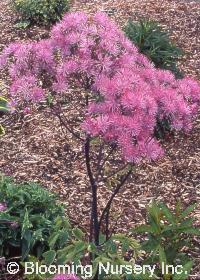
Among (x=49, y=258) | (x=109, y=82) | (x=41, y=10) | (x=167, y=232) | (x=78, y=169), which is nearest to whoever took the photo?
(x=109, y=82)

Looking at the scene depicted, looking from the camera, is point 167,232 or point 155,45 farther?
point 155,45

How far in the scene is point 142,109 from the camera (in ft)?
9.41

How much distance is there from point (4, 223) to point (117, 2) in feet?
18.7

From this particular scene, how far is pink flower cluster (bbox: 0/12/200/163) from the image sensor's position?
9.29ft

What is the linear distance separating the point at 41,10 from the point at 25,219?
183 inches

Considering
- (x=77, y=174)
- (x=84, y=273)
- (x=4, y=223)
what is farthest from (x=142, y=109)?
(x=77, y=174)

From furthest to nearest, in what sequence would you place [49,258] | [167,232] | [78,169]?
[78,169] → [167,232] → [49,258]

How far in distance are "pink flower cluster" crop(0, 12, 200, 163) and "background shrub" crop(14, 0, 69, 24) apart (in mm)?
4471

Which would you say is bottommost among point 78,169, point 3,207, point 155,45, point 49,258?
point 49,258

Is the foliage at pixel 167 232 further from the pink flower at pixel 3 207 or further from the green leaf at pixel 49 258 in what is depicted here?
the pink flower at pixel 3 207

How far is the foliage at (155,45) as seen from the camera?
5926 mm

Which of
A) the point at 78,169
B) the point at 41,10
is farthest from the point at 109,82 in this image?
the point at 41,10

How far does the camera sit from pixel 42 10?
300 inches

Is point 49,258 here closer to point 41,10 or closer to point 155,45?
point 155,45
